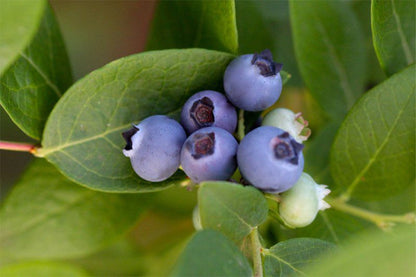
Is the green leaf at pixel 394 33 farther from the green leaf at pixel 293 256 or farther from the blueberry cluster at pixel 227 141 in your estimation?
the green leaf at pixel 293 256

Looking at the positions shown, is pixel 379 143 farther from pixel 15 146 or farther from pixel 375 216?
pixel 15 146

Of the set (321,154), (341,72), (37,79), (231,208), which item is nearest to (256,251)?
(231,208)

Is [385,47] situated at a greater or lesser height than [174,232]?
greater

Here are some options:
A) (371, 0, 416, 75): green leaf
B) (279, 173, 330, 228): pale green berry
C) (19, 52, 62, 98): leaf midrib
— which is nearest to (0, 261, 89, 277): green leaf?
(19, 52, 62, 98): leaf midrib

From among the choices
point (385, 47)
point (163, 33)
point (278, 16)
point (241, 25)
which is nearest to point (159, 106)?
point (163, 33)

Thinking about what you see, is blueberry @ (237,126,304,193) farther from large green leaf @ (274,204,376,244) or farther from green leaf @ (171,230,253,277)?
large green leaf @ (274,204,376,244)

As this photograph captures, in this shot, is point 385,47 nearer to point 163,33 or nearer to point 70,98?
point 163,33

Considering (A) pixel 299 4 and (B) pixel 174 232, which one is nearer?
(A) pixel 299 4
